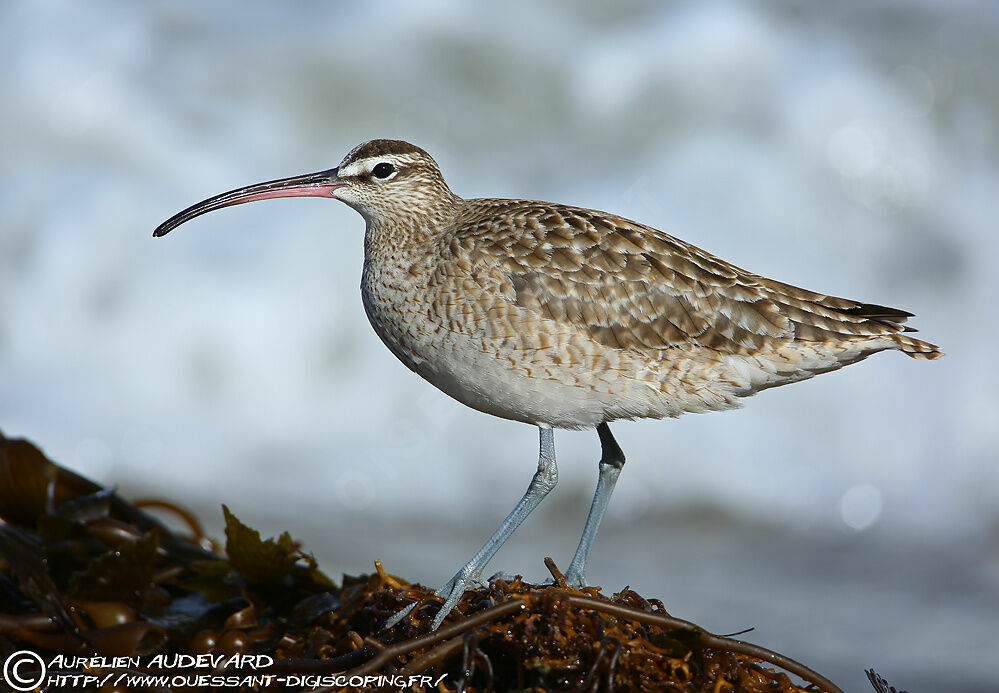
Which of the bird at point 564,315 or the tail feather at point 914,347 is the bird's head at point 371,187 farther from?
the tail feather at point 914,347

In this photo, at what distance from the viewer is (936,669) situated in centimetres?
604

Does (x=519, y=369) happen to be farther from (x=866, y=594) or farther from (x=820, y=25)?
(x=820, y=25)

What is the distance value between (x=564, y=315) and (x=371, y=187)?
1095mm

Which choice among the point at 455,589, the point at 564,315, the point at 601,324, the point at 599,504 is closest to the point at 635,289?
the point at 601,324

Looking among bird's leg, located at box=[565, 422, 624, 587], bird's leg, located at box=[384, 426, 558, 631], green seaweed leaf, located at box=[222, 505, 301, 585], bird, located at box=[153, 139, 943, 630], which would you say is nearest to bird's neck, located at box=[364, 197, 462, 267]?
bird, located at box=[153, 139, 943, 630]

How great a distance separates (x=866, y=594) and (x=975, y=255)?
167 inches

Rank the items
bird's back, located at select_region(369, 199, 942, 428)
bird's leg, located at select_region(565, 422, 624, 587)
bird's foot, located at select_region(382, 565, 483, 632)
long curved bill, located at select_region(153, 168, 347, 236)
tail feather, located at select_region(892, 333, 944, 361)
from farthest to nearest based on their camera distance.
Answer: long curved bill, located at select_region(153, 168, 347, 236) → tail feather, located at select_region(892, 333, 944, 361) → bird's leg, located at select_region(565, 422, 624, 587) → bird's back, located at select_region(369, 199, 942, 428) → bird's foot, located at select_region(382, 565, 483, 632)

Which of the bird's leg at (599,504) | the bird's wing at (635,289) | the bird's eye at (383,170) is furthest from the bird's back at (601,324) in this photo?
the bird's leg at (599,504)

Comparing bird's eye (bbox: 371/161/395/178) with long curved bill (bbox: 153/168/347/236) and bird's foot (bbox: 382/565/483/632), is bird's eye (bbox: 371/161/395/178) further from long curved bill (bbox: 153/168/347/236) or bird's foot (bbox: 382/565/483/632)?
bird's foot (bbox: 382/565/483/632)

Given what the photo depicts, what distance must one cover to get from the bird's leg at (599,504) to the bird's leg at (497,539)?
0.77 feet

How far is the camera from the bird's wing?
13.0 ft

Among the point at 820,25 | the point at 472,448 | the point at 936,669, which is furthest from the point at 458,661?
the point at 820,25

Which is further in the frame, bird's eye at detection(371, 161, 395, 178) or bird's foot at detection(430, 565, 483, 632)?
bird's eye at detection(371, 161, 395, 178)

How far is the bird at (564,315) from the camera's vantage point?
3.86 meters
